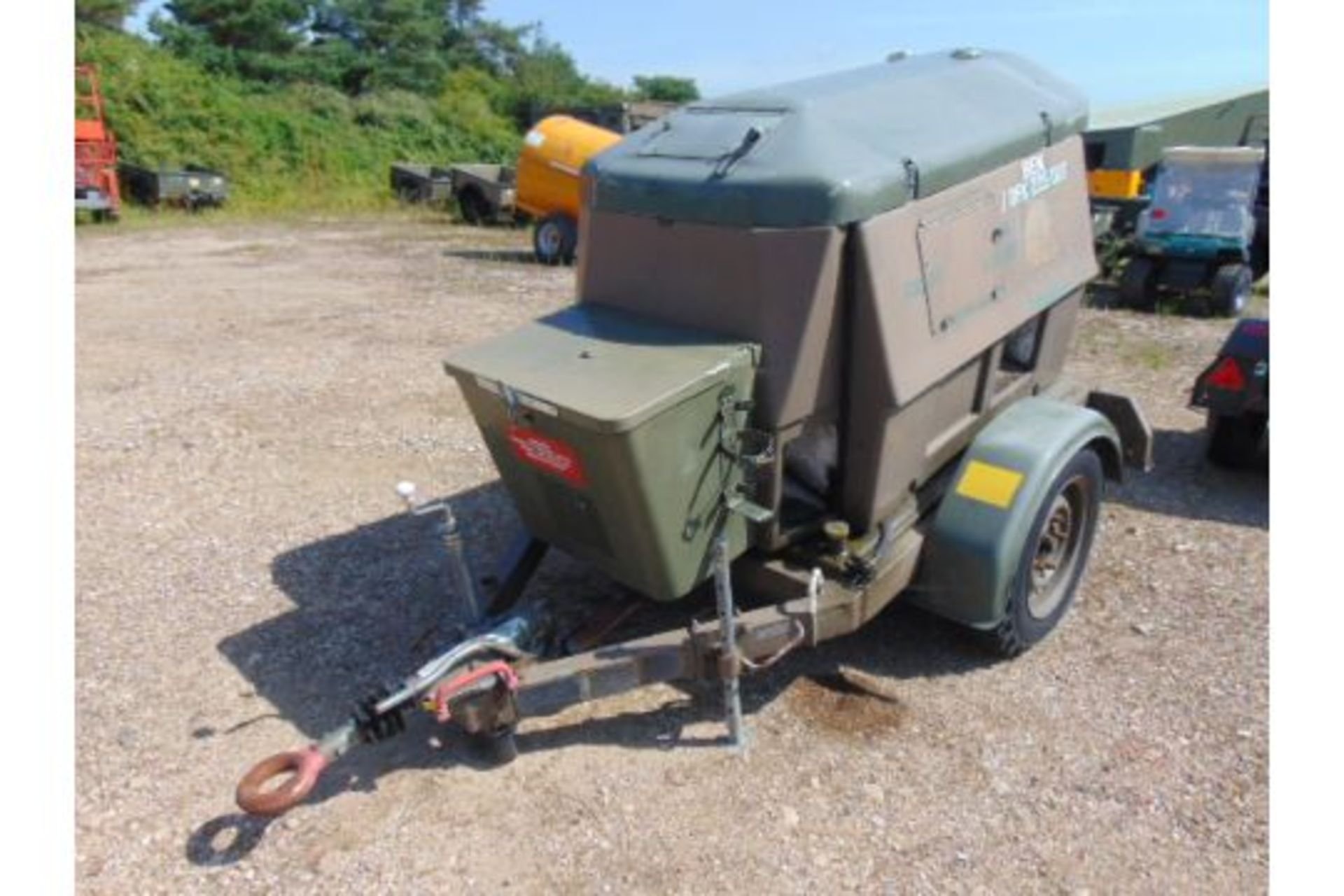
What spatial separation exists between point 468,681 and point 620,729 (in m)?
0.70

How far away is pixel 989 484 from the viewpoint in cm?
362

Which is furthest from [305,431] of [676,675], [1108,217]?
[1108,217]

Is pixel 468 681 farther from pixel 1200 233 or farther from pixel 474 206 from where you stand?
pixel 474 206

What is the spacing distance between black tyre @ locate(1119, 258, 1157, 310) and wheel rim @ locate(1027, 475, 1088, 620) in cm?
722

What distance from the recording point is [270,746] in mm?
3516

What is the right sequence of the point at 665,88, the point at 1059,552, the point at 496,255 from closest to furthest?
the point at 1059,552, the point at 496,255, the point at 665,88

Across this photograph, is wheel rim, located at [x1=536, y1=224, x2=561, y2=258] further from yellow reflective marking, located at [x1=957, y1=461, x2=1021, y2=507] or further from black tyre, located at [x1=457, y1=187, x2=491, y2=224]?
yellow reflective marking, located at [x1=957, y1=461, x2=1021, y2=507]

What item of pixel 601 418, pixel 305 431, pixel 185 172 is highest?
pixel 185 172

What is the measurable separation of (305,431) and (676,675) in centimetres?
421

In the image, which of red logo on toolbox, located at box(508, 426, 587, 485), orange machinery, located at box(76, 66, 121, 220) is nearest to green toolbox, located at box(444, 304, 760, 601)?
red logo on toolbox, located at box(508, 426, 587, 485)

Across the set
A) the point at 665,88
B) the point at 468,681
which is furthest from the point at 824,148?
the point at 665,88

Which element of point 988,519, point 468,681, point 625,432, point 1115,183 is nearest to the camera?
point 625,432

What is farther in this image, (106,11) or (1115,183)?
(106,11)

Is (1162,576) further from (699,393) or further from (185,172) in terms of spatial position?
(185,172)
